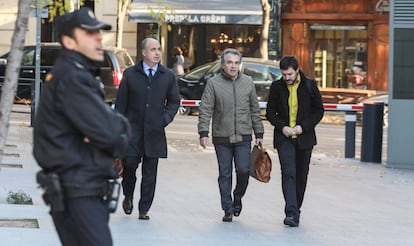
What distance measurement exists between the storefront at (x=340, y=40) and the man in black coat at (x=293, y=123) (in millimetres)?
21264

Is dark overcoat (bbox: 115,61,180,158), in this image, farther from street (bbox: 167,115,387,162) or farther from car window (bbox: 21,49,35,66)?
car window (bbox: 21,49,35,66)

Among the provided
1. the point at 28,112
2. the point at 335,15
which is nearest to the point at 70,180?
the point at 28,112

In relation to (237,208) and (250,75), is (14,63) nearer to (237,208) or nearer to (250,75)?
(237,208)

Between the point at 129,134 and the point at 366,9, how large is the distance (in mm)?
26271

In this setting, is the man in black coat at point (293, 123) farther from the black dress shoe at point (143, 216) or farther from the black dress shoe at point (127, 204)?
the black dress shoe at point (127, 204)

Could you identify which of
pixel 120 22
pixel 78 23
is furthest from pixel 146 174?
pixel 120 22

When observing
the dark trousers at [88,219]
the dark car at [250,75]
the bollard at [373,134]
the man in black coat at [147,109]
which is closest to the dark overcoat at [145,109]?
the man in black coat at [147,109]

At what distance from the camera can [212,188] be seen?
462 inches

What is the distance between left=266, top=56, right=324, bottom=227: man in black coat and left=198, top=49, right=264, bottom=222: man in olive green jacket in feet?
0.91

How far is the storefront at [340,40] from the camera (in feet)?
98.0

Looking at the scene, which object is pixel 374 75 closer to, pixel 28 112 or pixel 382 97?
pixel 382 97

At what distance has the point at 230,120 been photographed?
902 centimetres

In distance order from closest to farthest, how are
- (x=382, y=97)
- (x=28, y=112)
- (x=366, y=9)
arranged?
(x=28, y=112) → (x=382, y=97) → (x=366, y=9)

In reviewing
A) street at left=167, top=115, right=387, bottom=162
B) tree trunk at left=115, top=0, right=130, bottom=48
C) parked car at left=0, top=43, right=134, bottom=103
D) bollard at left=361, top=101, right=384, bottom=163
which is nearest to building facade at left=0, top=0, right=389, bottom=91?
tree trunk at left=115, top=0, right=130, bottom=48
